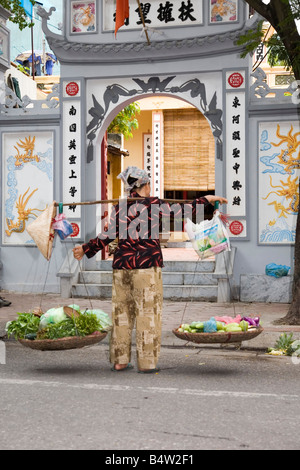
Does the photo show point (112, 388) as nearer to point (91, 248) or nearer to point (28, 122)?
point (91, 248)

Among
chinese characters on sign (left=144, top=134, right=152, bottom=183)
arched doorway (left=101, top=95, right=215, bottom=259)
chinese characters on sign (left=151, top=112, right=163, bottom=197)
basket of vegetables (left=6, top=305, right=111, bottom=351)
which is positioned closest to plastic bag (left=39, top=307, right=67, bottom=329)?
basket of vegetables (left=6, top=305, right=111, bottom=351)

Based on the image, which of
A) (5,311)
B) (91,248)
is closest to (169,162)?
(5,311)

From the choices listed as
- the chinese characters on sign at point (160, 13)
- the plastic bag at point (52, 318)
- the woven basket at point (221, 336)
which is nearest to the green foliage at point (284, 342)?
the woven basket at point (221, 336)

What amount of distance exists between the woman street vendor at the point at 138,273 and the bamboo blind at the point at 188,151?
519 inches

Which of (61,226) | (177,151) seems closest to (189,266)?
(61,226)

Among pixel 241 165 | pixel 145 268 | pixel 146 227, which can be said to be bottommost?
pixel 145 268

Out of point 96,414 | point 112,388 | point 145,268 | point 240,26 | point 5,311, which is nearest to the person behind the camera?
point 96,414

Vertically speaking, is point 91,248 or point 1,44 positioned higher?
point 1,44

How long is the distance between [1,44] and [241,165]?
5.69 meters

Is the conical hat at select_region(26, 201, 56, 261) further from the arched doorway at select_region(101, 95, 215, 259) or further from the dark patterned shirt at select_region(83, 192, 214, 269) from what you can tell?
the arched doorway at select_region(101, 95, 215, 259)

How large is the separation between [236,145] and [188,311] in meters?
3.52

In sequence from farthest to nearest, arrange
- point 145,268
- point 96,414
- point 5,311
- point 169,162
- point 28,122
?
point 169,162
point 28,122
point 5,311
point 145,268
point 96,414

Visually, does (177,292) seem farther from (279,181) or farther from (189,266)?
(279,181)

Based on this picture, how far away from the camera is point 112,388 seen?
5.55m
